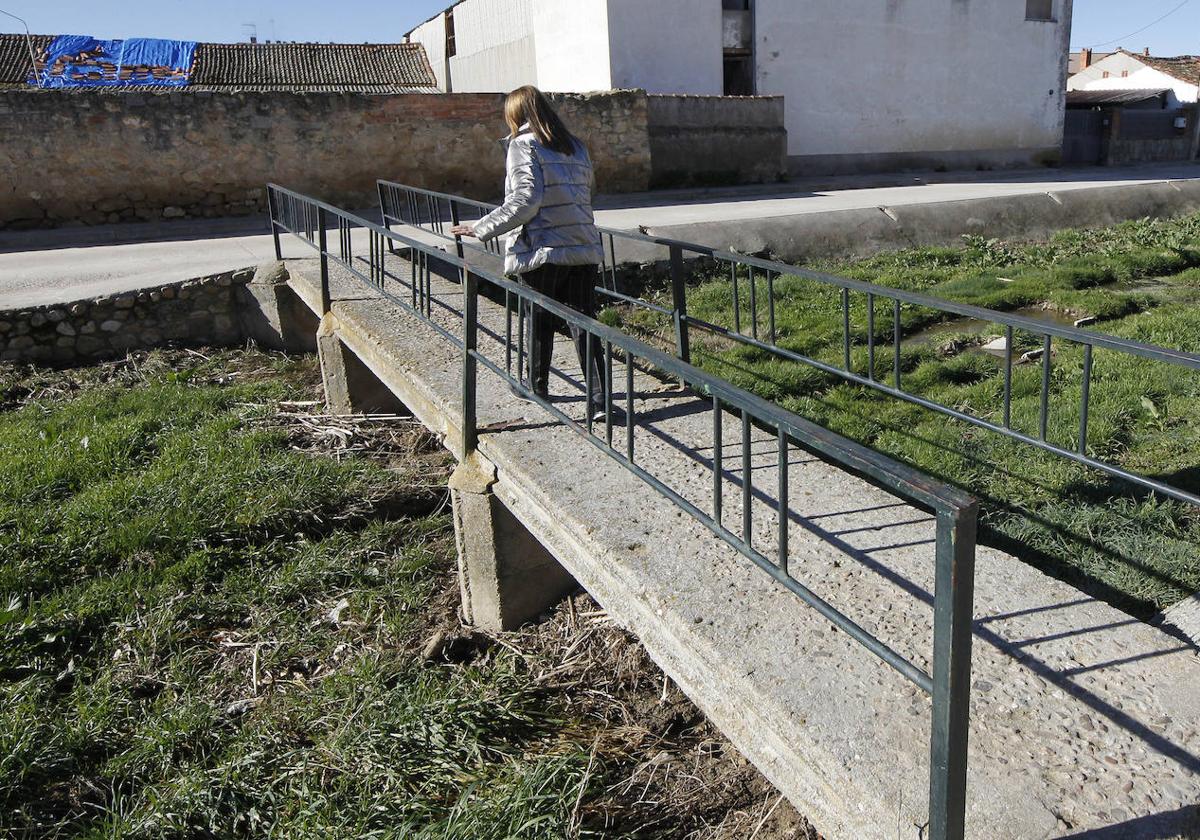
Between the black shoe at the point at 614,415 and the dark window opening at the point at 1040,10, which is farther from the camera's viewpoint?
the dark window opening at the point at 1040,10

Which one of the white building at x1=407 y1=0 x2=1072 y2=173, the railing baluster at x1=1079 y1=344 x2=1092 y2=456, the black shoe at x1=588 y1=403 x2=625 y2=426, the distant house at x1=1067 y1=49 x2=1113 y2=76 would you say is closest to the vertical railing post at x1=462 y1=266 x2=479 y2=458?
the black shoe at x1=588 y1=403 x2=625 y2=426

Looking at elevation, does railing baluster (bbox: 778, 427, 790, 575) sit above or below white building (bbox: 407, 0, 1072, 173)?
below

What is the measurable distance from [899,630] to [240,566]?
3324 mm

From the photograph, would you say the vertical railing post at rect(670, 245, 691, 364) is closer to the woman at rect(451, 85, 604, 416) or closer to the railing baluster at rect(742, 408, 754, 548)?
the woman at rect(451, 85, 604, 416)

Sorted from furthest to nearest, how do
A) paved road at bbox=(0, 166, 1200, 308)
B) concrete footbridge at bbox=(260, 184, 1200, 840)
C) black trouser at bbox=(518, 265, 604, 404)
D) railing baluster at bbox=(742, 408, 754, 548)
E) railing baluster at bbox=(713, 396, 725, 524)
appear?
paved road at bbox=(0, 166, 1200, 308), black trouser at bbox=(518, 265, 604, 404), railing baluster at bbox=(713, 396, 725, 524), railing baluster at bbox=(742, 408, 754, 548), concrete footbridge at bbox=(260, 184, 1200, 840)

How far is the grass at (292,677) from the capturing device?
2.94m

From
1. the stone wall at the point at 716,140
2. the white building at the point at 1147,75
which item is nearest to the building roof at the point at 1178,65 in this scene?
the white building at the point at 1147,75

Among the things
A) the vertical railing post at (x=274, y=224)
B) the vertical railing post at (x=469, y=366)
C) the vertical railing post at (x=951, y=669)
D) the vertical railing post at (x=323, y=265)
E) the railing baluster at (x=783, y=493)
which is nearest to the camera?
the vertical railing post at (x=951, y=669)

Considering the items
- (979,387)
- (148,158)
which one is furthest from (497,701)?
(148,158)

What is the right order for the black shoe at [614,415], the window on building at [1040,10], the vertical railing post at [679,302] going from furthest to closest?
1. the window on building at [1040,10]
2. the vertical railing post at [679,302]
3. the black shoe at [614,415]

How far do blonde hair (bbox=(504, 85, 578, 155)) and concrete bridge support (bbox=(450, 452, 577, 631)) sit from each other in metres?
1.39

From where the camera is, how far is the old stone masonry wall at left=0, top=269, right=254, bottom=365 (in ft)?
24.5

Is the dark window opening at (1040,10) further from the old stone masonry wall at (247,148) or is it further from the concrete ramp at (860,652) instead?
the concrete ramp at (860,652)

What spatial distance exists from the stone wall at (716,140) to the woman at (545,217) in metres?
12.1
